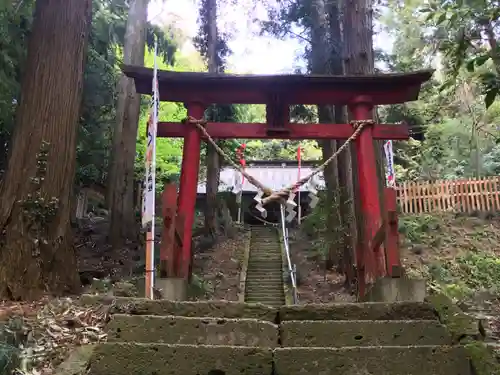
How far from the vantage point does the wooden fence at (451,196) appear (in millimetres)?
16234

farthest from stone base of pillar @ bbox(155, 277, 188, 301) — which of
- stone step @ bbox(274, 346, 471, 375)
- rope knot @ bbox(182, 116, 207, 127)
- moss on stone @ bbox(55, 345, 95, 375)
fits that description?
stone step @ bbox(274, 346, 471, 375)

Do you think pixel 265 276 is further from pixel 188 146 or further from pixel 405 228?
pixel 188 146

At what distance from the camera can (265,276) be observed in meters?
13.4

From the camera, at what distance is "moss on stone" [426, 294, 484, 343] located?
3.60m

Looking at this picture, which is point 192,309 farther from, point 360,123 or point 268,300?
point 268,300

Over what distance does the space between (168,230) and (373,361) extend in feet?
9.92

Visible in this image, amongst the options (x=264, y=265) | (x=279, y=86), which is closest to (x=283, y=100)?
(x=279, y=86)

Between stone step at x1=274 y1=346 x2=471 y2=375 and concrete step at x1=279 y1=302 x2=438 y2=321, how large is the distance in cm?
68

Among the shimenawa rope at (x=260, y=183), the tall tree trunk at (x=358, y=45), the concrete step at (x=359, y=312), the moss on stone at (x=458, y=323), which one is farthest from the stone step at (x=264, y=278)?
the moss on stone at (x=458, y=323)

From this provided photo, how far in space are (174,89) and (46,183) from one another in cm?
230

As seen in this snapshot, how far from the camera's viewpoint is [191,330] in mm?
3703

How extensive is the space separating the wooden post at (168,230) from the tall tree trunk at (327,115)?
6.11 m

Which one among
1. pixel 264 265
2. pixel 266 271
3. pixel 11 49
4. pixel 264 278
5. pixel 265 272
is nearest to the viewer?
pixel 11 49

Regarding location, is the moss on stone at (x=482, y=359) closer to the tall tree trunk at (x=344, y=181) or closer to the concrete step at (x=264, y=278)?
the tall tree trunk at (x=344, y=181)
